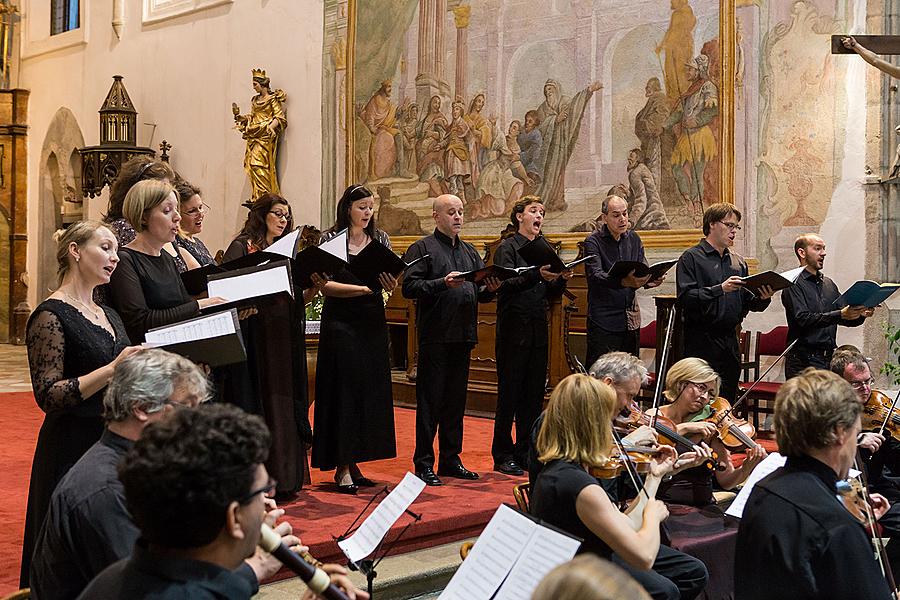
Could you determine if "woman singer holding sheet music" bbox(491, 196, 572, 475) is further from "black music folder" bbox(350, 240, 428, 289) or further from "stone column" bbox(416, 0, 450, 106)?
"stone column" bbox(416, 0, 450, 106)

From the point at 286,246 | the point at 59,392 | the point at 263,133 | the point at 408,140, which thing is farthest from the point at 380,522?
the point at 263,133

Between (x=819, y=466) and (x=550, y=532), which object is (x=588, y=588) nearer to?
(x=550, y=532)

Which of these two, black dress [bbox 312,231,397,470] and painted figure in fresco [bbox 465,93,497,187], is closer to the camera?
black dress [bbox 312,231,397,470]

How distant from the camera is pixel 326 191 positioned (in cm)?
1291

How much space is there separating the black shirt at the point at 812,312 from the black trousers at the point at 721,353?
443 millimetres

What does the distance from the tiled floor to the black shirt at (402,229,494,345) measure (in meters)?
6.38

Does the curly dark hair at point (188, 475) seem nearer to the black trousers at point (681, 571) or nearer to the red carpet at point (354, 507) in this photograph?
the black trousers at point (681, 571)

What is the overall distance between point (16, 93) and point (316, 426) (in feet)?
46.6

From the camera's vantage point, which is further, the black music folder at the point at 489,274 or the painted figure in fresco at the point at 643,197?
the painted figure in fresco at the point at 643,197

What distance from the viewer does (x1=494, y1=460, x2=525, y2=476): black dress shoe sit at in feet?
20.7

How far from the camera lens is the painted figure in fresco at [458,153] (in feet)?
37.6

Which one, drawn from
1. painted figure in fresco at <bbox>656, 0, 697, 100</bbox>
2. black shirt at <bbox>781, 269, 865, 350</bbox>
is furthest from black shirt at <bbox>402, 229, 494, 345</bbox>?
painted figure in fresco at <bbox>656, 0, 697, 100</bbox>

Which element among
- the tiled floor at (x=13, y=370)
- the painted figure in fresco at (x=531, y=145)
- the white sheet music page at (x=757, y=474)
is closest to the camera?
the white sheet music page at (x=757, y=474)

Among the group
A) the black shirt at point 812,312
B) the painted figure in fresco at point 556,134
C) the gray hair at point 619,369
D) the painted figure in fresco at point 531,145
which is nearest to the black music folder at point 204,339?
the gray hair at point 619,369
